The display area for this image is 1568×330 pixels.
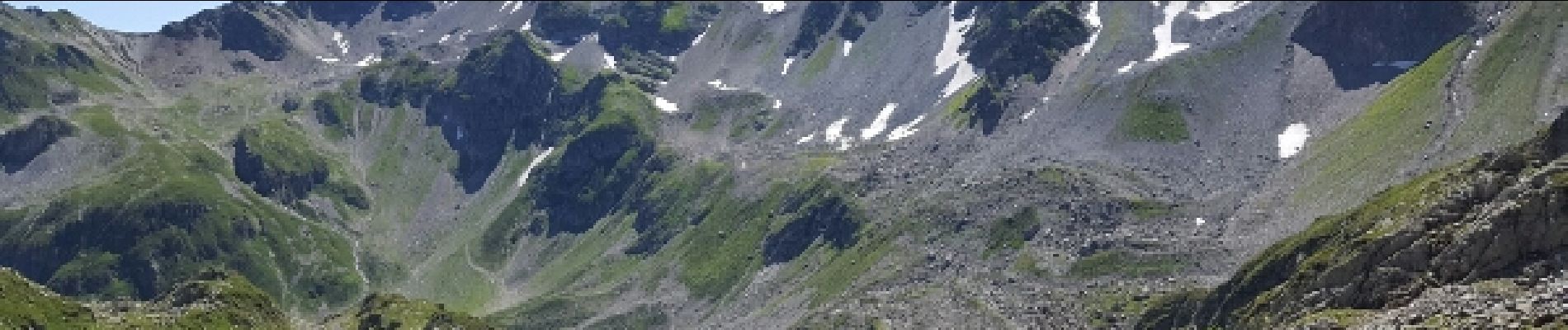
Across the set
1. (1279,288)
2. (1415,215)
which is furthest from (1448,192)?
(1279,288)

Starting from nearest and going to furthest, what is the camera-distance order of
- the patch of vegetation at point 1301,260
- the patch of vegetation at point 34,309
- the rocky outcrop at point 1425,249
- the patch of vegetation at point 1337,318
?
1. the patch of vegetation at point 1337,318
2. the rocky outcrop at point 1425,249
3. the patch of vegetation at point 1301,260
4. the patch of vegetation at point 34,309

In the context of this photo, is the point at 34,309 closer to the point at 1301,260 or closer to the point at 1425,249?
the point at 1301,260

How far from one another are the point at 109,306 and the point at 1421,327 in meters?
185

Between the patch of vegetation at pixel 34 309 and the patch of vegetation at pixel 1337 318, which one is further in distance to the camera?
the patch of vegetation at pixel 34 309

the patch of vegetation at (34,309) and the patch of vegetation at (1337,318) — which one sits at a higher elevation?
the patch of vegetation at (1337,318)

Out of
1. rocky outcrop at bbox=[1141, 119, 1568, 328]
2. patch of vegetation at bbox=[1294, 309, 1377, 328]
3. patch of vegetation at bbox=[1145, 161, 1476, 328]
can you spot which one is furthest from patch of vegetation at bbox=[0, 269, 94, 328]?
patch of vegetation at bbox=[1294, 309, 1377, 328]

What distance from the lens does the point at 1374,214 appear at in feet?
509

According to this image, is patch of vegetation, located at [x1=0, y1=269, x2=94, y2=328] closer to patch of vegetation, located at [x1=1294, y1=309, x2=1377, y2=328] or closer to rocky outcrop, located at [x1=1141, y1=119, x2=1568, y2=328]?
rocky outcrop, located at [x1=1141, y1=119, x2=1568, y2=328]

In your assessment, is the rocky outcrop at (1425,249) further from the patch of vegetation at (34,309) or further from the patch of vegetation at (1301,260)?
the patch of vegetation at (34,309)

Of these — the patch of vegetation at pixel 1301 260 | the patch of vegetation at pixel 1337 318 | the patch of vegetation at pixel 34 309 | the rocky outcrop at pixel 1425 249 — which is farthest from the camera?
the patch of vegetation at pixel 34 309

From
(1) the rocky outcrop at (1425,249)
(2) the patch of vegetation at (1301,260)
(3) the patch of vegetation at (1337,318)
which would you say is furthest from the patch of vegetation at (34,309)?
(3) the patch of vegetation at (1337,318)

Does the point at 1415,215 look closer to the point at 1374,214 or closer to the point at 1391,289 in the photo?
the point at 1391,289

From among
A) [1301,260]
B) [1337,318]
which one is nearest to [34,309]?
[1337,318]

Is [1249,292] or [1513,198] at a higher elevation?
[1513,198]
